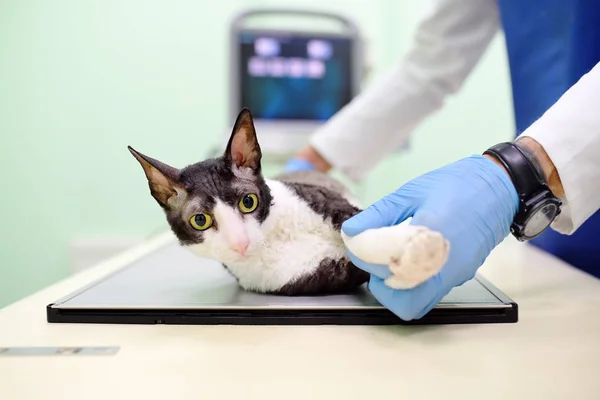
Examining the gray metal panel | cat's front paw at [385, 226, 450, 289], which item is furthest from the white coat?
cat's front paw at [385, 226, 450, 289]

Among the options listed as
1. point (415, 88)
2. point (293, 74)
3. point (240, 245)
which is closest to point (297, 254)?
point (240, 245)

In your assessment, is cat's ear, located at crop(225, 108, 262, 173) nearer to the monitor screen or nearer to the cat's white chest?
the cat's white chest

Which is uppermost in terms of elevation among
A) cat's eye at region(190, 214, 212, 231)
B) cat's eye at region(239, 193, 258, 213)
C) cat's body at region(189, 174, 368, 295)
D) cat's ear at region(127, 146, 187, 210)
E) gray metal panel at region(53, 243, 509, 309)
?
cat's ear at region(127, 146, 187, 210)

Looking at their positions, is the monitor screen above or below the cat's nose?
above

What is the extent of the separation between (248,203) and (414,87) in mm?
857

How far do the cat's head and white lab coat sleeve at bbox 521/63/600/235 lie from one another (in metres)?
0.40

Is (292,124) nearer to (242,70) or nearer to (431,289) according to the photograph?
(242,70)

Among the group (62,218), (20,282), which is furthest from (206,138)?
(20,282)

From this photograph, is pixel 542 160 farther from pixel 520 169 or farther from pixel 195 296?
pixel 195 296

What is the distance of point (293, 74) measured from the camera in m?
2.07

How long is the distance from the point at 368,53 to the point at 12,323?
1.83m

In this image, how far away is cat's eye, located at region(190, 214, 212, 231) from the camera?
2.17 ft

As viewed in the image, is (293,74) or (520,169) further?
(293,74)

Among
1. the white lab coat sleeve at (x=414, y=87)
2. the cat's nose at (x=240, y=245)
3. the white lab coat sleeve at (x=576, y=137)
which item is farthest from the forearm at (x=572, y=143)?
the white lab coat sleeve at (x=414, y=87)
